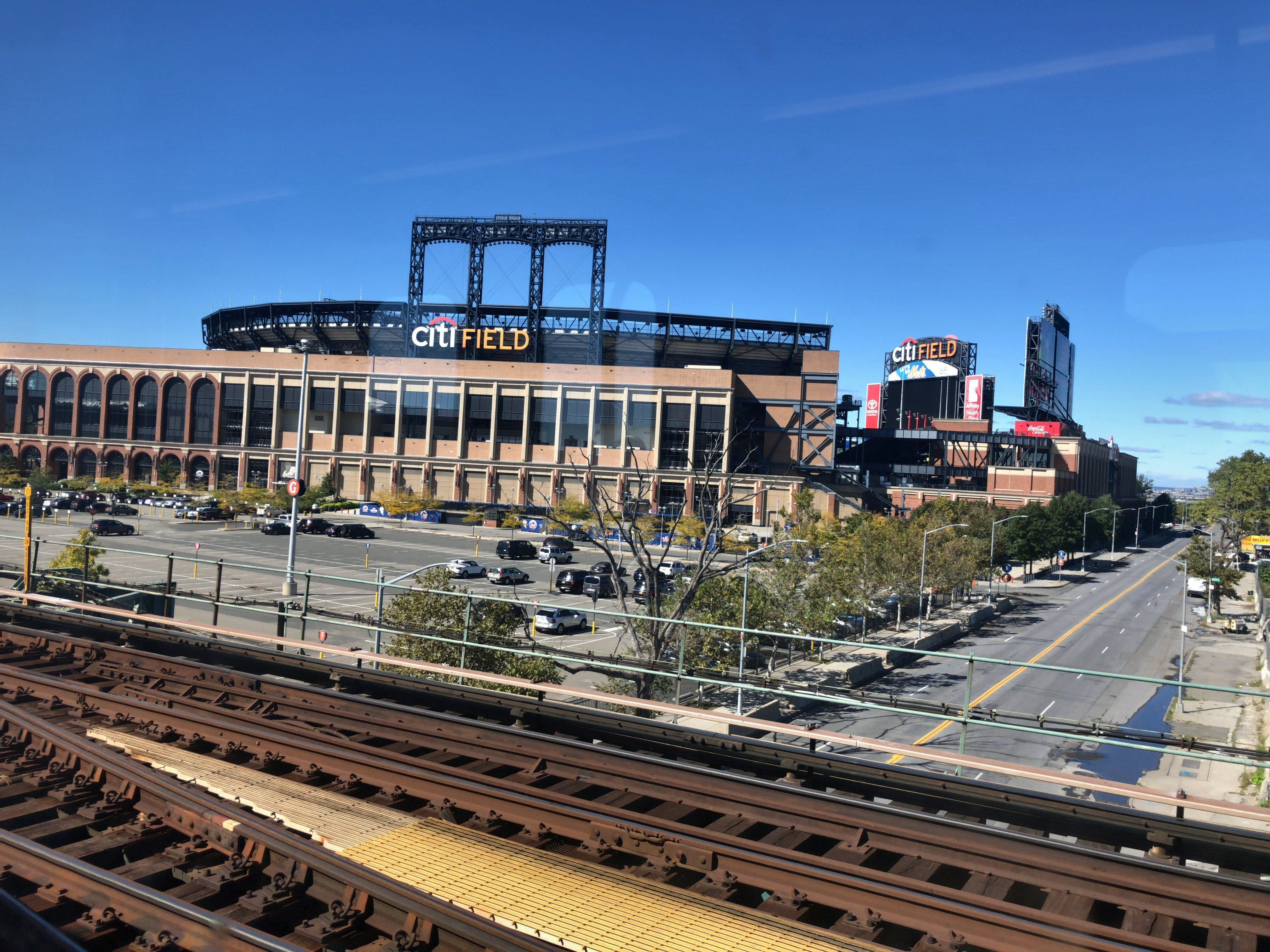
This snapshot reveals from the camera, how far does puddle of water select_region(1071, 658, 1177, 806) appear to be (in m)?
Result: 24.3

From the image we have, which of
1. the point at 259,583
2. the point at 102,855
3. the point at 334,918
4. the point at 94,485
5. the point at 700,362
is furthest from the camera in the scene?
the point at 700,362

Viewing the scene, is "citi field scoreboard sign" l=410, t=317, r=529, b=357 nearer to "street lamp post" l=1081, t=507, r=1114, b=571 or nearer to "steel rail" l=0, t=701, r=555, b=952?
"street lamp post" l=1081, t=507, r=1114, b=571

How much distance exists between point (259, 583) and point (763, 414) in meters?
61.7

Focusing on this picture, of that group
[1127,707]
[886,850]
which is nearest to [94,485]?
[1127,707]

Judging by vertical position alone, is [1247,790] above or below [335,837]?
below

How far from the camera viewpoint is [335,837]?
6.91 m

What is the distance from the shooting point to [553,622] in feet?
114

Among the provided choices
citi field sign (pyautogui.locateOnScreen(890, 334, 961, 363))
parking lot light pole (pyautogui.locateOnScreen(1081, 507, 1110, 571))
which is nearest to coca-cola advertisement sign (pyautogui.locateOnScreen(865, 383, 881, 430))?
citi field sign (pyautogui.locateOnScreen(890, 334, 961, 363))

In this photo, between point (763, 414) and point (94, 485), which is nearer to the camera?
point (94, 485)

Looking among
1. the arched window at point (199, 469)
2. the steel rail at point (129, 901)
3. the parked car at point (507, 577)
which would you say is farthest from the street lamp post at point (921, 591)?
the arched window at point (199, 469)

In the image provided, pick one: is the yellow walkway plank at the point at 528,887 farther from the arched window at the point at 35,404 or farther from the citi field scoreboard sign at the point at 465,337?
the arched window at the point at 35,404

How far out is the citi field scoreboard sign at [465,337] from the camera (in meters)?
87.9

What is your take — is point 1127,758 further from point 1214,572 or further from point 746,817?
point 1214,572

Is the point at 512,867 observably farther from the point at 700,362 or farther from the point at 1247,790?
the point at 700,362
